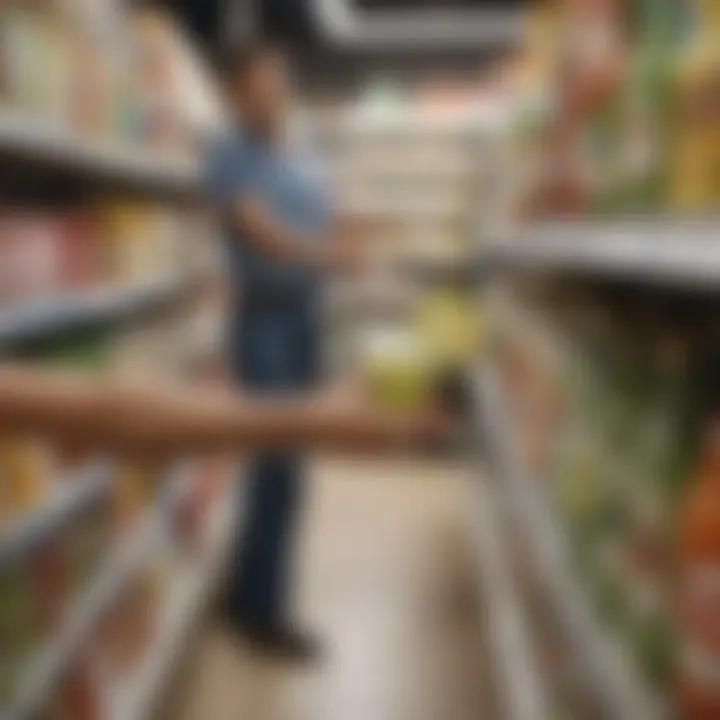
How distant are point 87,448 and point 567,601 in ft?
2.68

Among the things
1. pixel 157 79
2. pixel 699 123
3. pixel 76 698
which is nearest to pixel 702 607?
pixel 699 123

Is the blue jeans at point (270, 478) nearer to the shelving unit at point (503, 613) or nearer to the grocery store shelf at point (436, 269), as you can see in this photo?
the shelving unit at point (503, 613)

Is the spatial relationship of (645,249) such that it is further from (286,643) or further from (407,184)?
(407,184)

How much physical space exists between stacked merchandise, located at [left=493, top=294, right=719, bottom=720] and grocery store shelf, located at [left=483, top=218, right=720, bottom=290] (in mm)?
144

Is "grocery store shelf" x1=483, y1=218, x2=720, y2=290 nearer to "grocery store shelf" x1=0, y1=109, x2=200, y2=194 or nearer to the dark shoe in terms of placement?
"grocery store shelf" x1=0, y1=109, x2=200, y2=194

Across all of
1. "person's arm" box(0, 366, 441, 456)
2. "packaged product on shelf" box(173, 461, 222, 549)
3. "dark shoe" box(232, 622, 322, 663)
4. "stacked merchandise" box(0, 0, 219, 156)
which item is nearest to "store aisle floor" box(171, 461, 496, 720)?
"dark shoe" box(232, 622, 322, 663)

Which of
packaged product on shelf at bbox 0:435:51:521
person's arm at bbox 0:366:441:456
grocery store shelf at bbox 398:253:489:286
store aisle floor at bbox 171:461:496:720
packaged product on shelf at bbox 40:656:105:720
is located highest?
person's arm at bbox 0:366:441:456

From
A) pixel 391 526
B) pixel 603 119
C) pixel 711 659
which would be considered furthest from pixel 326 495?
pixel 711 659

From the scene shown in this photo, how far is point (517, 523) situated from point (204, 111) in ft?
8.77

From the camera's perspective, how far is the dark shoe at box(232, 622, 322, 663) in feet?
11.2

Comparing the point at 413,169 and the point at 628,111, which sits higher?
the point at 628,111

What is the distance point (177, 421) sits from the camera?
1.47m

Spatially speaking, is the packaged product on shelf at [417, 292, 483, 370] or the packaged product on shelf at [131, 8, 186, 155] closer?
the packaged product on shelf at [417, 292, 483, 370]

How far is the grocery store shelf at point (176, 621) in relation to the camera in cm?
265
